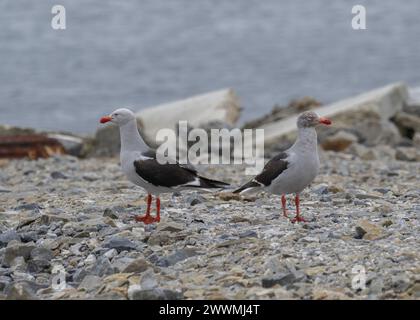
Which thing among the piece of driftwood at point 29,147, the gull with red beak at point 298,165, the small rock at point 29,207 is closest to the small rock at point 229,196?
the gull with red beak at point 298,165

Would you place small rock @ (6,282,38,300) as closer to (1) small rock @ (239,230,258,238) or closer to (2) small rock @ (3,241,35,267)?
(2) small rock @ (3,241,35,267)

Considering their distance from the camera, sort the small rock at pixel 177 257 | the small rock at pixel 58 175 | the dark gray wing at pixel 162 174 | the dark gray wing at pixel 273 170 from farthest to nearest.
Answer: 1. the small rock at pixel 58 175
2. the dark gray wing at pixel 162 174
3. the dark gray wing at pixel 273 170
4. the small rock at pixel 177 257

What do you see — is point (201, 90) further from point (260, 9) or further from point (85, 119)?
point (260, 9)

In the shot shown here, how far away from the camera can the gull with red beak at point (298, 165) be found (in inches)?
350

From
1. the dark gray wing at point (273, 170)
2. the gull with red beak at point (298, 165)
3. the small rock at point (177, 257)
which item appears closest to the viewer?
the small rock at point (177, 257)

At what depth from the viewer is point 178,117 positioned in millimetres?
19172

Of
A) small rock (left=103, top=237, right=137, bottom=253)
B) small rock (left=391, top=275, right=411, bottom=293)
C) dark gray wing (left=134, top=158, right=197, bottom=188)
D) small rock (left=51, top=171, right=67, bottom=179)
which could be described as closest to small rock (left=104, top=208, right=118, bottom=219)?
dark gray wing (left=134, top=158, right=197, bottom=188)

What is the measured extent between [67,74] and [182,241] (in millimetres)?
33103

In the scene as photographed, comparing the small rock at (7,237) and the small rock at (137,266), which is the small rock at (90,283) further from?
the small rock at (7,237)

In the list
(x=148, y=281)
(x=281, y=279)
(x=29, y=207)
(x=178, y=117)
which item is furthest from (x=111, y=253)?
(x=178, y=117)

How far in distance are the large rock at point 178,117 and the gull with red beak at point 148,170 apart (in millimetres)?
7687

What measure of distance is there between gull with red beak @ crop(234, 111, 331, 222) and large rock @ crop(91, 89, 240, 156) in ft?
27.5

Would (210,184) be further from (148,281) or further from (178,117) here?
(178,117)
